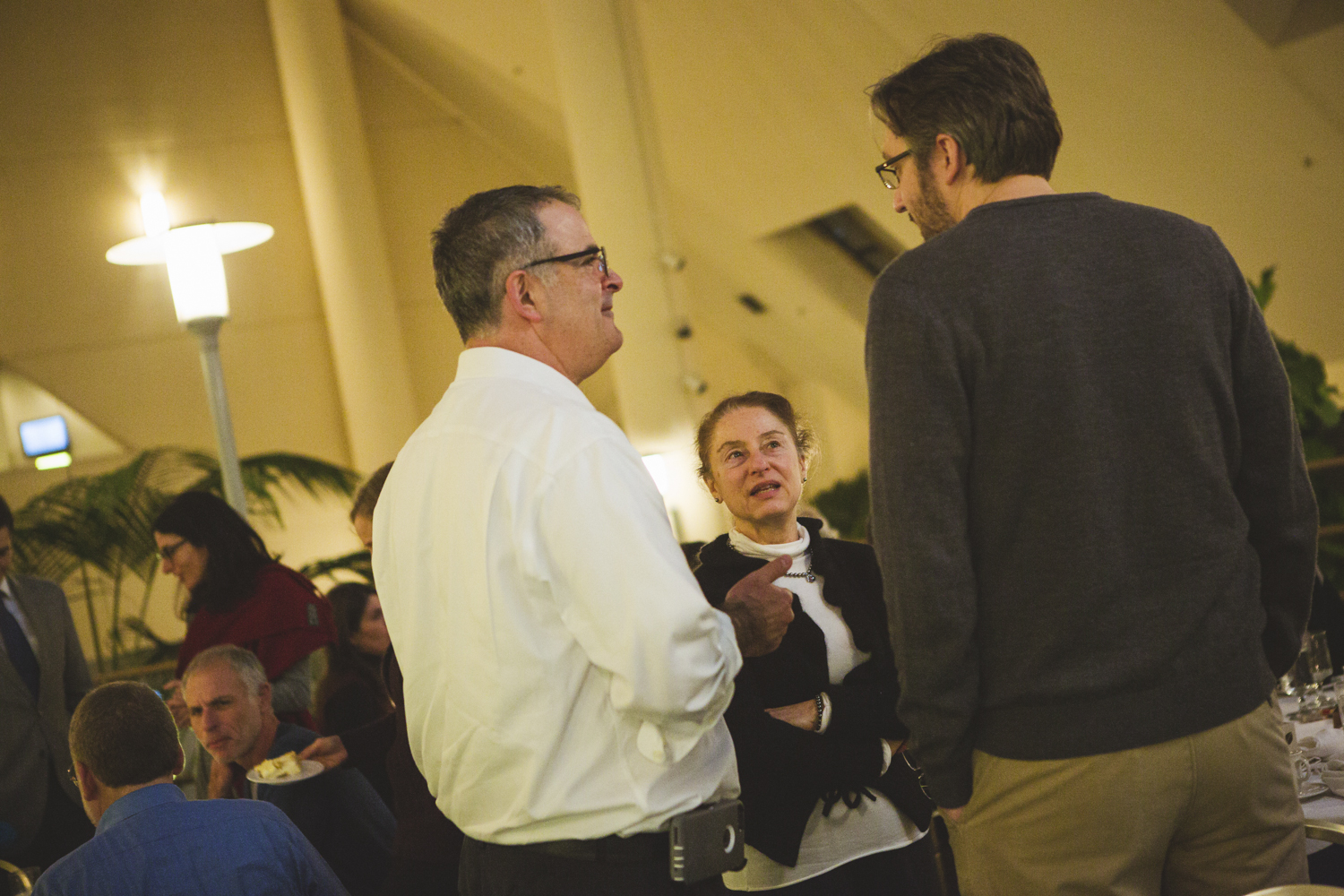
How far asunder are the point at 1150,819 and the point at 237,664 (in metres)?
2.19

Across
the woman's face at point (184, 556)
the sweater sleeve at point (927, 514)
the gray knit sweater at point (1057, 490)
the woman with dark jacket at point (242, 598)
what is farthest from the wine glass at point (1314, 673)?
the woman's face at point (184, 556)


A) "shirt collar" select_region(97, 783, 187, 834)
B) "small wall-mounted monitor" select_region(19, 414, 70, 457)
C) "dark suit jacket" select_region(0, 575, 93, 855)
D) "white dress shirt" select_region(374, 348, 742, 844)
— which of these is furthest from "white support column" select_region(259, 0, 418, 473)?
"white dress shirt" select_region(374, 348, 742, 844)

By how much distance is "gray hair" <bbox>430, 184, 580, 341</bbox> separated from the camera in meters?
1.55

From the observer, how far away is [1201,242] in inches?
52.9

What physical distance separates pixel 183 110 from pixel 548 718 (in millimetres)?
10153

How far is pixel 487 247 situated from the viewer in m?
1.55

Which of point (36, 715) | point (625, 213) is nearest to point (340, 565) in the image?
point (625, 213)

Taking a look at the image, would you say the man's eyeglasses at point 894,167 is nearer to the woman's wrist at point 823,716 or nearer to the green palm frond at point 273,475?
the woman's wrist at point 823,716

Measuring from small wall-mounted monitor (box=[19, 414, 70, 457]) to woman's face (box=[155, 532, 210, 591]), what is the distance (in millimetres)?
7010

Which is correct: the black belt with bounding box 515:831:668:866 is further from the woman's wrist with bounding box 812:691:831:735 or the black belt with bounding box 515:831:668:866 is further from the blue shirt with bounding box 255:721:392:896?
the blue shirt with bounding box 255:721:392:896

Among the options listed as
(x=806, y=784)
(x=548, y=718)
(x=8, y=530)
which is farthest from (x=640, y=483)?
(x=8, y=530)

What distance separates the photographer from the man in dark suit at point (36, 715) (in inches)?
129

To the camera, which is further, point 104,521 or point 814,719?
point 104,521

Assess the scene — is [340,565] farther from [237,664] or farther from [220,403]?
[237,664]
